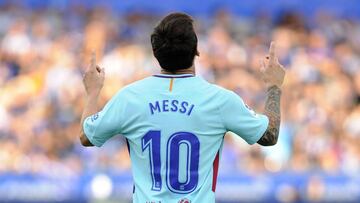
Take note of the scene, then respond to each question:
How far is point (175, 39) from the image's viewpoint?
5.28 m

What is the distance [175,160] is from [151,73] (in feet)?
33.0

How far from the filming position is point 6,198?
41.6 feet

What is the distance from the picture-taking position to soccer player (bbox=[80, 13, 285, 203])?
5.28m

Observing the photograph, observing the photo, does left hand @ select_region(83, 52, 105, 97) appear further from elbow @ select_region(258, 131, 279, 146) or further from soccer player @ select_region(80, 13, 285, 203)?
elbow @ select_region(258, 131, 279, 146)

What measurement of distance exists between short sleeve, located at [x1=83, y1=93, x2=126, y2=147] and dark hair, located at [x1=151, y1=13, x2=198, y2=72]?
1.02 feet

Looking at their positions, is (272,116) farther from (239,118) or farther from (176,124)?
(176,124)

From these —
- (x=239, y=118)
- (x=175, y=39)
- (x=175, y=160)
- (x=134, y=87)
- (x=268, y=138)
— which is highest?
(x=175, y=39)

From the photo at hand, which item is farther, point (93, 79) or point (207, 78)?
point (207, 78)

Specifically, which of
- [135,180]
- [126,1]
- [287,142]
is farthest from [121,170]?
[135,180]

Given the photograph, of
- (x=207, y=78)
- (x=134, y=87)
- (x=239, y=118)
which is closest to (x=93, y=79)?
(x=134, y=87)

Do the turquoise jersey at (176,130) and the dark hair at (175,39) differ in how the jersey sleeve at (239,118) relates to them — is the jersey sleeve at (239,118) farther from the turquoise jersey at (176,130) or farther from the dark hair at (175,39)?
the dark hair at (175,39)

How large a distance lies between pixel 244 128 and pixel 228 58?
10516 millimetres

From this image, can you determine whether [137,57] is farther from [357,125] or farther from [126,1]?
[357,125]

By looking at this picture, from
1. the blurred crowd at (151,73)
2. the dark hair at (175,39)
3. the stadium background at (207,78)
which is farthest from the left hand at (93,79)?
the blurred crowd at (151,73)
